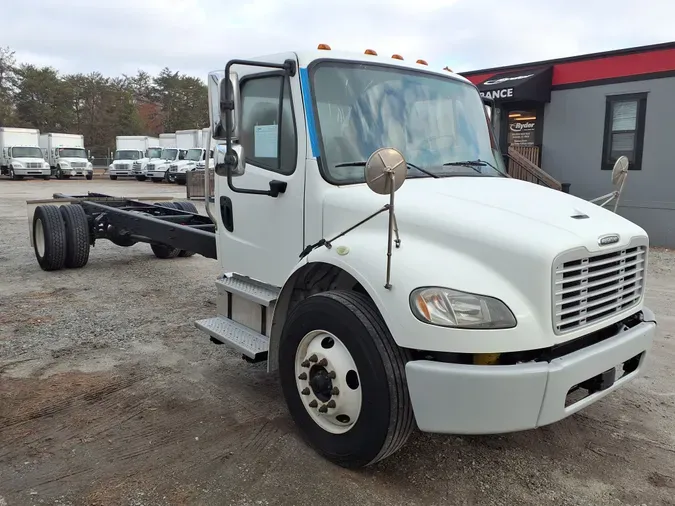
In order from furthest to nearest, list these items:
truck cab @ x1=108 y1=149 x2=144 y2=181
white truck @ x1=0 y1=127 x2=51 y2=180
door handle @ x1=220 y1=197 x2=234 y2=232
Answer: truck cab @ x1=108 y1=149 x2=144 y2=181, white truck @ x1=0 y1=127 x2=51 y2=180, door handle @ x1=220 y1=197 x2=234 y2=232

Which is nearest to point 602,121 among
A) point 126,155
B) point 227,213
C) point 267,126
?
point 227,213

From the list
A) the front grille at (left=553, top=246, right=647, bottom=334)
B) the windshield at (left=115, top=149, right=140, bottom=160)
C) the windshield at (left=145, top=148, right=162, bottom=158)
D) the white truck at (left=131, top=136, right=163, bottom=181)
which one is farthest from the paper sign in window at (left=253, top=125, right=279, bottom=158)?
the windshield at (left=115, top=149, right=140, bottom=160)

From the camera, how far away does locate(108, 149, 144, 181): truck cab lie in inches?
1462

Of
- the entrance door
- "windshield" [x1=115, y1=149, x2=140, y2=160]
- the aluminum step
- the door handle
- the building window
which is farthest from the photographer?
"windshield" [x1=115, y1=149, x2=140, y2=160]

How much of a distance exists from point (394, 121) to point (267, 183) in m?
0.92

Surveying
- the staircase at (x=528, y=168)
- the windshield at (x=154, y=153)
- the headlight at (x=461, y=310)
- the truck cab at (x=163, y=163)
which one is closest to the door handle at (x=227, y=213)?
the headlight at (x=461, y=310)

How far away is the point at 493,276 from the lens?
9.21ft

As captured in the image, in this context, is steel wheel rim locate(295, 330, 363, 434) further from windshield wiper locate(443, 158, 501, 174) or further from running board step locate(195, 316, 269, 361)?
windshield wiper locate(443, 158, 501, 174)

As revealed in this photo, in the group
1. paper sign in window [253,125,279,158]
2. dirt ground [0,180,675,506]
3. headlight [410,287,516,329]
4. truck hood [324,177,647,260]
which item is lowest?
dirt ground [0,180,675,506]

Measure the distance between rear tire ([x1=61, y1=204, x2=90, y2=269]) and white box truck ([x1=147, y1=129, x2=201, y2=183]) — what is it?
25.0 meters

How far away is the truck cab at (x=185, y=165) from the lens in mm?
31016

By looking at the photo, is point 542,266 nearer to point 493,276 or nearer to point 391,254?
point 493,276

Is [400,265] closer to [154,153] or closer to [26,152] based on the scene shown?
[154,153]

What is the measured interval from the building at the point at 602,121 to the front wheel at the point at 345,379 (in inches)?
427
